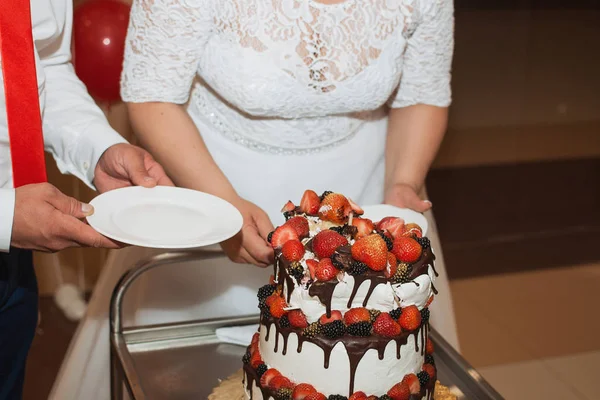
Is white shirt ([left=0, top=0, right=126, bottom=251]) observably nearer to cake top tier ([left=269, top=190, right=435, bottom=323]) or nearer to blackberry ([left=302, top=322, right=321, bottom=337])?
cake top tier ([left=269, top=190, right=435, bottom=323])

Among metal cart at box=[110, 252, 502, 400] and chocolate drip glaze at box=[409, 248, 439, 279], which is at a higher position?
chocolate drip glaze at box=[409, 248, 439, 279]

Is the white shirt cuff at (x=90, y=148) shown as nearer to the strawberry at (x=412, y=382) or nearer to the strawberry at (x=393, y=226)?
the strawberry at (x=393, y=226)

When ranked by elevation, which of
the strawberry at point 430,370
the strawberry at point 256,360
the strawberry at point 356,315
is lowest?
the strawberry at point 430,370

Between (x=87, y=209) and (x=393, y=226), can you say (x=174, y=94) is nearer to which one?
(x=87, y=209)

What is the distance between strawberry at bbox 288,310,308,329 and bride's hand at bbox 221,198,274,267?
41 cm

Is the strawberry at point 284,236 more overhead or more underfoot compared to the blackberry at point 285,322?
more overhead

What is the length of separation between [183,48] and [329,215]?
686 millimetres

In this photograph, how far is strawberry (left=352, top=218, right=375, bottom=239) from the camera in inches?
55.3

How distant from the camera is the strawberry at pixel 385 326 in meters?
1.35

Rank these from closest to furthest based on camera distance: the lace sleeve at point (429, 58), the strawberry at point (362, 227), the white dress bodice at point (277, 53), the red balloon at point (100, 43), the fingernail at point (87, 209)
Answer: the strawberry at point (362, 227)
the fingernail at point (87, 209)
the white dress bodice at point (277, 53)
the lace sleeve at point (429, 58)
the red balloon at point (100, 43)

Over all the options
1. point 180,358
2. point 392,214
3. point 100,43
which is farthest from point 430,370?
point 100,43

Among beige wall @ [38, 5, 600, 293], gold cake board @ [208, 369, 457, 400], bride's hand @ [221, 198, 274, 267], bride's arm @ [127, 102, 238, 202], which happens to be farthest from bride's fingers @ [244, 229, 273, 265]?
beige wall @ [38, 5, 600, 293]

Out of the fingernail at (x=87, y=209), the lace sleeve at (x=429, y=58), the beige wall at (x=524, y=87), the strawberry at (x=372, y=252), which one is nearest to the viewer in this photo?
the strawberry at (x=372, y=252)

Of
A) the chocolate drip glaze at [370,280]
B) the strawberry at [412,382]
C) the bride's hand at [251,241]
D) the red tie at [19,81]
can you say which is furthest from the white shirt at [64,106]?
the strawberry at [412,382]
